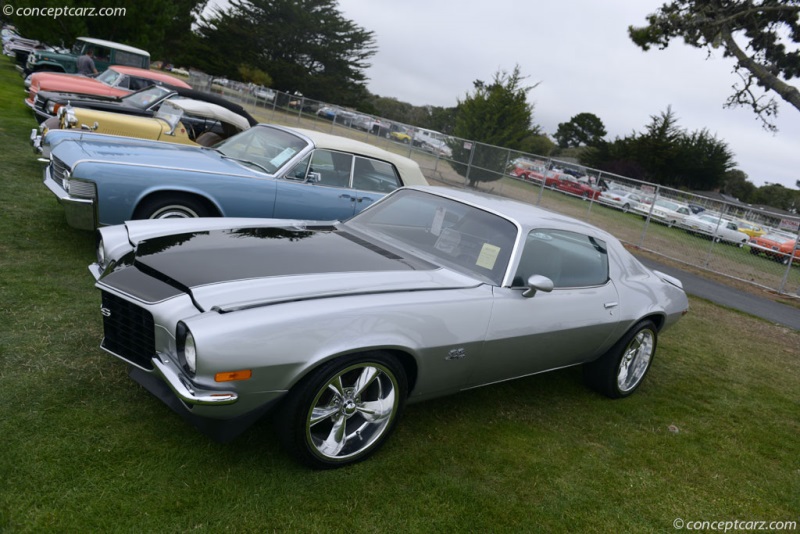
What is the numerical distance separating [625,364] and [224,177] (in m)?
4.00

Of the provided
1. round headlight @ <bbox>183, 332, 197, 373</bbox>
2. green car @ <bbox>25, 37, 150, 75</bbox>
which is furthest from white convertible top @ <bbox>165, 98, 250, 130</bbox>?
green car @ <bbox>25, 37, 150, 75</bbox>

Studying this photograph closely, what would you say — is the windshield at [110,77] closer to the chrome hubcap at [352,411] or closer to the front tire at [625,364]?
the front tire at [625,364]

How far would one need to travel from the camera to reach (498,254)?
12.7ft

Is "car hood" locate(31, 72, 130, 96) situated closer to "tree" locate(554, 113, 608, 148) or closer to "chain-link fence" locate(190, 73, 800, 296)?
"chain-link fence" locate(190, 73, 800, 296)

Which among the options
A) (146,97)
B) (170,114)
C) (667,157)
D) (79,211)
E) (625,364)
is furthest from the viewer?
(667,157)

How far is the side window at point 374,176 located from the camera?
21.6ft

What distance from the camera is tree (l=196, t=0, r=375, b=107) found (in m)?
50.4

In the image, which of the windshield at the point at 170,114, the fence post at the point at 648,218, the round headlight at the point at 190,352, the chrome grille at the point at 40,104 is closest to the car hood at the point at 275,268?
the round headlight at the point at 190,352

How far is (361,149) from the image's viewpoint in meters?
6.67

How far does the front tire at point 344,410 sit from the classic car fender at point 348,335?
0.26ft

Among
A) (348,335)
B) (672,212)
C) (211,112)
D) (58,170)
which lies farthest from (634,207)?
(348,335)

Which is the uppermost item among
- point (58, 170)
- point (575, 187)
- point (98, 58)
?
point (98, 58)

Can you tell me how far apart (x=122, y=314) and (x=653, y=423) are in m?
3.76

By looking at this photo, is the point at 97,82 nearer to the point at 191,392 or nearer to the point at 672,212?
the point at 191,392
